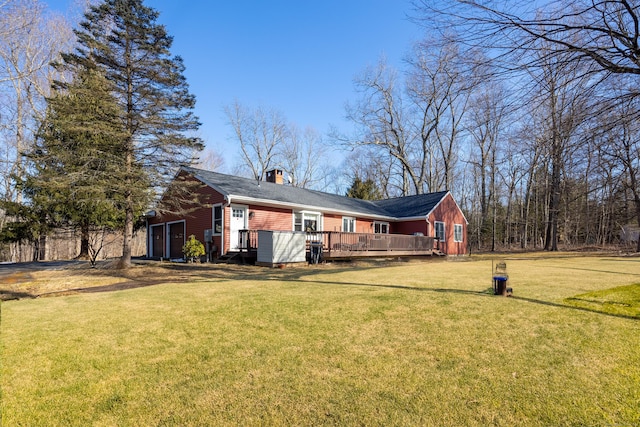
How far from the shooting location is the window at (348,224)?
21.2 meters

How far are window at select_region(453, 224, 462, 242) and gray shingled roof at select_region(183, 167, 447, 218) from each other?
299 cm

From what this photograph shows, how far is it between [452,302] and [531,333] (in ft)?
4.95

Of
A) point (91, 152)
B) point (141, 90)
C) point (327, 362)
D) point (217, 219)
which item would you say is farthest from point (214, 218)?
point (327, 362)

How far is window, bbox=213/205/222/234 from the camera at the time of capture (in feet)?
53.1

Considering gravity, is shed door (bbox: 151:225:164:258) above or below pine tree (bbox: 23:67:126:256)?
below

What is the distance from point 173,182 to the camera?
13.5 m

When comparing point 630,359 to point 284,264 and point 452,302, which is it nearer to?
point 452,302

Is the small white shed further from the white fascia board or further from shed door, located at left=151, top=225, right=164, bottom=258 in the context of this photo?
shed door, located at left=151, top=225, right=164, bottom=258

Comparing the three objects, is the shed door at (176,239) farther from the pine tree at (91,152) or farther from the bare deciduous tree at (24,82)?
the bare deciduous tree at (24,82)

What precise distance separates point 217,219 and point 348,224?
8456mm

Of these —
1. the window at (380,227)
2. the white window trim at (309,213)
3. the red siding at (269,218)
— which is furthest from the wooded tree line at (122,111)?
the window at (380,227)

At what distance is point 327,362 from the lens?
3443 millimetres

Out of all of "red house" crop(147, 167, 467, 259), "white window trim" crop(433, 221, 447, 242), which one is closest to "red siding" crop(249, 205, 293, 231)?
"red house" crop(147, 167, 467, 259)

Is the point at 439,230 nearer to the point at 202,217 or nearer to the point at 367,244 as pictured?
the point at 367,244
